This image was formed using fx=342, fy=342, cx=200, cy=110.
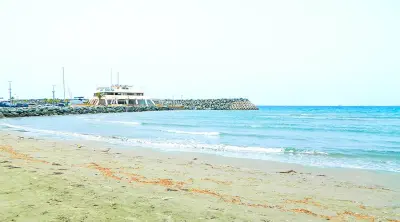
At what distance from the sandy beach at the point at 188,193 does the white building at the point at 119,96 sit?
102 meters

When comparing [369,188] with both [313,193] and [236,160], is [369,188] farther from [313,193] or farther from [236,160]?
[236,160]

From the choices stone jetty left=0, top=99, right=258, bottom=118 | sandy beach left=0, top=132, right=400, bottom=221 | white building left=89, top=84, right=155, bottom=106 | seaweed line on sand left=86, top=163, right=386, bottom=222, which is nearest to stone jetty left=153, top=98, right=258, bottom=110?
stone jetty left=0, top=99, right=258, bottom=118

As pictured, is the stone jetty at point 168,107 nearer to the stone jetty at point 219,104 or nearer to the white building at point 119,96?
the stone jetty at point 219,104

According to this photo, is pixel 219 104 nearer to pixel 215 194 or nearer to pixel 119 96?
pixel 119 96

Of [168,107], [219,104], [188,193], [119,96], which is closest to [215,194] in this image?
[188,193]

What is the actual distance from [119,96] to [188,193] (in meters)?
108

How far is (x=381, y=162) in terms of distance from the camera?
15531 millimetres

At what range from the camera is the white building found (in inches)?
4368

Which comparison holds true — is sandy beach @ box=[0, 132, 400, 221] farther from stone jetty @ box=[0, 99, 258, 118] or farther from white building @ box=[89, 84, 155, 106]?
white building @ box=[89, 84, 155, 106]

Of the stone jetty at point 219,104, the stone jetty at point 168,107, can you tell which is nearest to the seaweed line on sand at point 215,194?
the stone jetty at point 168,107

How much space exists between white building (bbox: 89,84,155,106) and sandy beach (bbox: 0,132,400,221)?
334ft

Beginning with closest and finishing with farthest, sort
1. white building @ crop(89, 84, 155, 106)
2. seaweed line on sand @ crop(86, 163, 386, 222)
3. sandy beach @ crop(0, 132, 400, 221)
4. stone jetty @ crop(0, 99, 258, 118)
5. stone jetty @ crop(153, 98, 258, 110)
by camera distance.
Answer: sandy beach @ crop(0, 132, 400, 221)
seaweed line on sand @ crop(86, 163, 386, 222)
stone jetty @ crop(0, 99, 258, 118)
white building @ crop(89, 84, 155, 106)
stone jetty @ crop(153, 98, 258, 110)

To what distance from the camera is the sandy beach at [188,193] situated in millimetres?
5820

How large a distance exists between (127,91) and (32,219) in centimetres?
11142
